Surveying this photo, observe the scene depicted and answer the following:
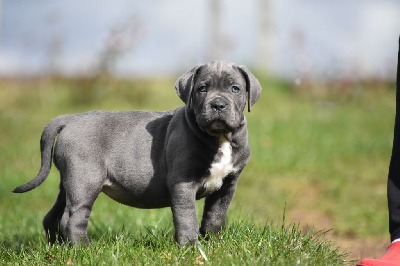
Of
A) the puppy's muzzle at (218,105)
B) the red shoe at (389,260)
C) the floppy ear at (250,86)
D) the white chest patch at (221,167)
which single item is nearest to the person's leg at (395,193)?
the red shoe at (389,260)

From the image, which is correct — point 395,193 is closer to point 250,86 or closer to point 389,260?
point 389,260

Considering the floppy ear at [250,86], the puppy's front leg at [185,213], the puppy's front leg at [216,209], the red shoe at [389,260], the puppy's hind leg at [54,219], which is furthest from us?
the puppy's hind leg at [54,219]

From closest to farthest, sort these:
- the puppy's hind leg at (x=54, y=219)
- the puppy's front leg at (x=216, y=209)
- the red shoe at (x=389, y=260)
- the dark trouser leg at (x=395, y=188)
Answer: the red shoe at (x=389, y=260)
the dark trouser leg at (x=395, y=188)
the puppy's front leg at (x=216, y=209)
the puppy's hind leg at (x=54, y=219)

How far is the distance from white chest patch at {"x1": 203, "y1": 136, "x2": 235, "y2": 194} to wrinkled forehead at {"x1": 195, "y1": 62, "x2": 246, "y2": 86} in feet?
1.19

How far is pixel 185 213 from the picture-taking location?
11.2 feet

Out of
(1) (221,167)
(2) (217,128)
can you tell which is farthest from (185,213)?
(2) (217,128)

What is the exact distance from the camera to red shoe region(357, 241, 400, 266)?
3270 mm

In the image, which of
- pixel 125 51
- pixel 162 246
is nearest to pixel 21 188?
pixel 162 246

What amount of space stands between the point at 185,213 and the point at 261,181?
3819 millimetres

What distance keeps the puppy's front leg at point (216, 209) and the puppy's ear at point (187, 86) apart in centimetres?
68

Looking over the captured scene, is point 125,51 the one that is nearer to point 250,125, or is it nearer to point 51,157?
point 250,125

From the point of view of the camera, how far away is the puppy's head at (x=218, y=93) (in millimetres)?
3295

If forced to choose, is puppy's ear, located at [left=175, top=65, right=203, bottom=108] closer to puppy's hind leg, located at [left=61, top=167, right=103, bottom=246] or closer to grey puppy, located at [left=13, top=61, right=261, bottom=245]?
grey puppy, located at [left=13, top=61, right=261, bottom=245]

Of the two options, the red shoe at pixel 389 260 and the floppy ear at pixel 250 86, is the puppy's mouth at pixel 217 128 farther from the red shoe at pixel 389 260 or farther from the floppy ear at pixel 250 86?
the red shoe at pixel 389 260
